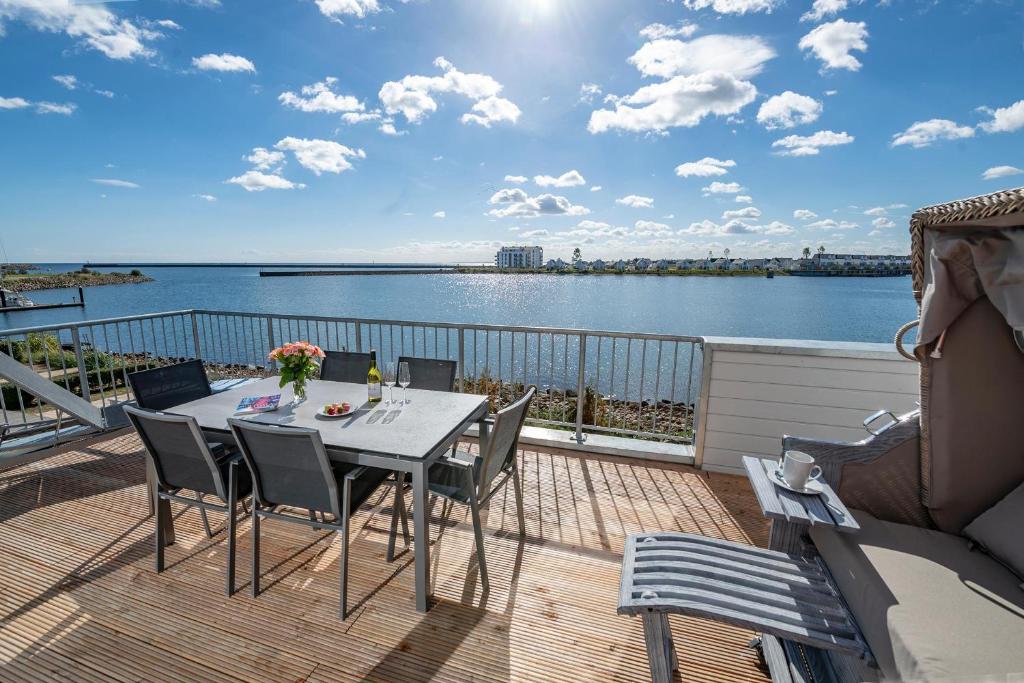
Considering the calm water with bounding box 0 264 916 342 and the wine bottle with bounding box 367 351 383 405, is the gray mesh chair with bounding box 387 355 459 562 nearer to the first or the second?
the wine bottle with bounding box 367 351 383 405

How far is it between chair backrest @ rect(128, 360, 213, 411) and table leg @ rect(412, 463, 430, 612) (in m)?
1.92

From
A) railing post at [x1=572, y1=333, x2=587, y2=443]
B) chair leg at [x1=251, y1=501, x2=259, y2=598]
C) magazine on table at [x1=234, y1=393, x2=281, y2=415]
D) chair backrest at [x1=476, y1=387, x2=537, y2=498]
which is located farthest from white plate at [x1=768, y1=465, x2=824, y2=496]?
magazine on table at [x1=234, y1=393, x2=281, y2=415]

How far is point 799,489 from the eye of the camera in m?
1.69

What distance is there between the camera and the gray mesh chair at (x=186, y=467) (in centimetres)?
202

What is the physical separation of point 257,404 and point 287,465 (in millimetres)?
808

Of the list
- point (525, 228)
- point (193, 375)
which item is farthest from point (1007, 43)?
point (525, 228)

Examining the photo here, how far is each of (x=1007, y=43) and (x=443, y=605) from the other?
26.2 ft

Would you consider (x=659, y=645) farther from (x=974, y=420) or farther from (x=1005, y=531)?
(x=974, y=420)

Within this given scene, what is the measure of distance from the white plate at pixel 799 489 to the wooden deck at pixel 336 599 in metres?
0.79

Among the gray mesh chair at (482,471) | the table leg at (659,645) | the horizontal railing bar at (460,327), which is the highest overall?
the horizontal railing bar at (460,327)

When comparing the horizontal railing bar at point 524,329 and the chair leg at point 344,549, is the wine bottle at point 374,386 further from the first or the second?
the horizontal railing bar at point 524,329

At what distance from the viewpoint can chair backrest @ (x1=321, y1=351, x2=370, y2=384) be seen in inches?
128

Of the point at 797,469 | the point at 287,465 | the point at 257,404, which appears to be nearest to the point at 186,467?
the point at 257,404

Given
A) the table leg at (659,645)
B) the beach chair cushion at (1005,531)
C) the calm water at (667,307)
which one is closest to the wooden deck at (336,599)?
the table leg at (659,645)
